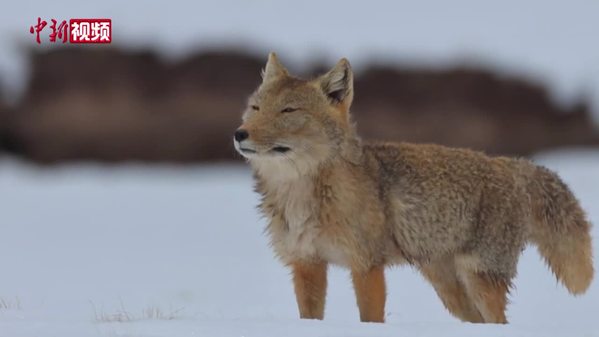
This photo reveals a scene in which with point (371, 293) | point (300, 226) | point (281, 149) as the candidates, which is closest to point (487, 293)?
point (371, 293)

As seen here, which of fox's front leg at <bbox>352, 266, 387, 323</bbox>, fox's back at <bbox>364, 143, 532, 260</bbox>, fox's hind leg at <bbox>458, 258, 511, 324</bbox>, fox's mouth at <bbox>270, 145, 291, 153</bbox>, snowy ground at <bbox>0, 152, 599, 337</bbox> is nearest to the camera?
snowy ground at <bbox>0, 152, 599, 337</bbox>

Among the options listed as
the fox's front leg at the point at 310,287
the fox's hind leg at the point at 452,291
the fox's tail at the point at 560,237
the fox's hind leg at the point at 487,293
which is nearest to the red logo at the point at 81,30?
the fox's hind leg at the point at 452,291

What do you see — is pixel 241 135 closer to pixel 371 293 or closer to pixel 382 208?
pixel 382 208

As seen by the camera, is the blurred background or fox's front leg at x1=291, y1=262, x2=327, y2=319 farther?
the blurred background

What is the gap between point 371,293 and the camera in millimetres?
8852

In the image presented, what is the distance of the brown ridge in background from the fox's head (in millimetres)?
14292

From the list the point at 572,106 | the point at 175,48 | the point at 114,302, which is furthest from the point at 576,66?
the point at 114,302

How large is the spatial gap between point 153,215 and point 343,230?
10.9 metres

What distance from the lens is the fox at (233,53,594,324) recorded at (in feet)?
29.4

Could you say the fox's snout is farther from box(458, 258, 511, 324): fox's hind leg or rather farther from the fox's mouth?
box(458, 258, 511, 324): fox's hind leg

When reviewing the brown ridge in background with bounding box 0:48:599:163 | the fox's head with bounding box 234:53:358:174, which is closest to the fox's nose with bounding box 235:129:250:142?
the fox's head with bounding box 234:53:358:174

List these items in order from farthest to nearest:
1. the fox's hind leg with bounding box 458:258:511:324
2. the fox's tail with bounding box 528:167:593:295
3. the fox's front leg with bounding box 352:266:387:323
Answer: the fox's tail with bounding box 528:167:593:295 → the fox's hind leg with bounding box 458:258:511:324 → the fox's front leg with bounding box 352:266:387:323

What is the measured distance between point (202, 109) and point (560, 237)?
15.7 m

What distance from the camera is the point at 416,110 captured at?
82.1ft
